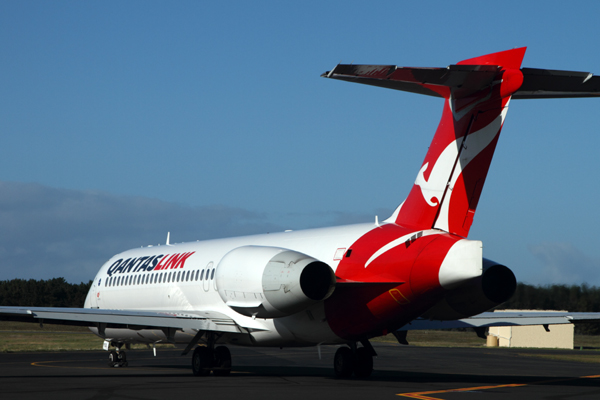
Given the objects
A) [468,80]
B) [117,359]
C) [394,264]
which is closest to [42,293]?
[117,359]

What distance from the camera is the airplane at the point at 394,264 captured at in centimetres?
1350

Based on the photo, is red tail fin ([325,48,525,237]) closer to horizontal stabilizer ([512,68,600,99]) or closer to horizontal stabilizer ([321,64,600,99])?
horizontal stabilizer ([321,64,600,99])

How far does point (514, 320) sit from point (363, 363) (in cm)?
413

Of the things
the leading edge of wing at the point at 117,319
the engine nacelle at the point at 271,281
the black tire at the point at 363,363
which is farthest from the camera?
the black tire at the point at 363,363

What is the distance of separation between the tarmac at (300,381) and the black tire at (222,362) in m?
0.34

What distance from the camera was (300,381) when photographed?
1695 cm

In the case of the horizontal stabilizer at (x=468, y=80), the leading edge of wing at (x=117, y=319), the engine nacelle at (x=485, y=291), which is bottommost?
the leading edge of wing at (x=117, y=319)

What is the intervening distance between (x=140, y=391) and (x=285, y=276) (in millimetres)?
3655

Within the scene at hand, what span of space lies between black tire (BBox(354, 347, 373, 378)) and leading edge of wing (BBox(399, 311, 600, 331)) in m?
1.15

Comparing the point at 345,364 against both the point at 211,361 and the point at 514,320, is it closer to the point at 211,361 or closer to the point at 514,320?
the point at 211,361

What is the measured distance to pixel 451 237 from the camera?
14.2 metres

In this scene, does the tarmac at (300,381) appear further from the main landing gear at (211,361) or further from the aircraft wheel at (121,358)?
the main landing gear at (211,361)

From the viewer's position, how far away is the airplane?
13.5 metres

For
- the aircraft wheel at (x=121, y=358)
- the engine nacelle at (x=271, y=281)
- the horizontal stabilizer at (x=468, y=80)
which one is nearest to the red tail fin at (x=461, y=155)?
the horizontal stabilizer at (x=468, y=80)
